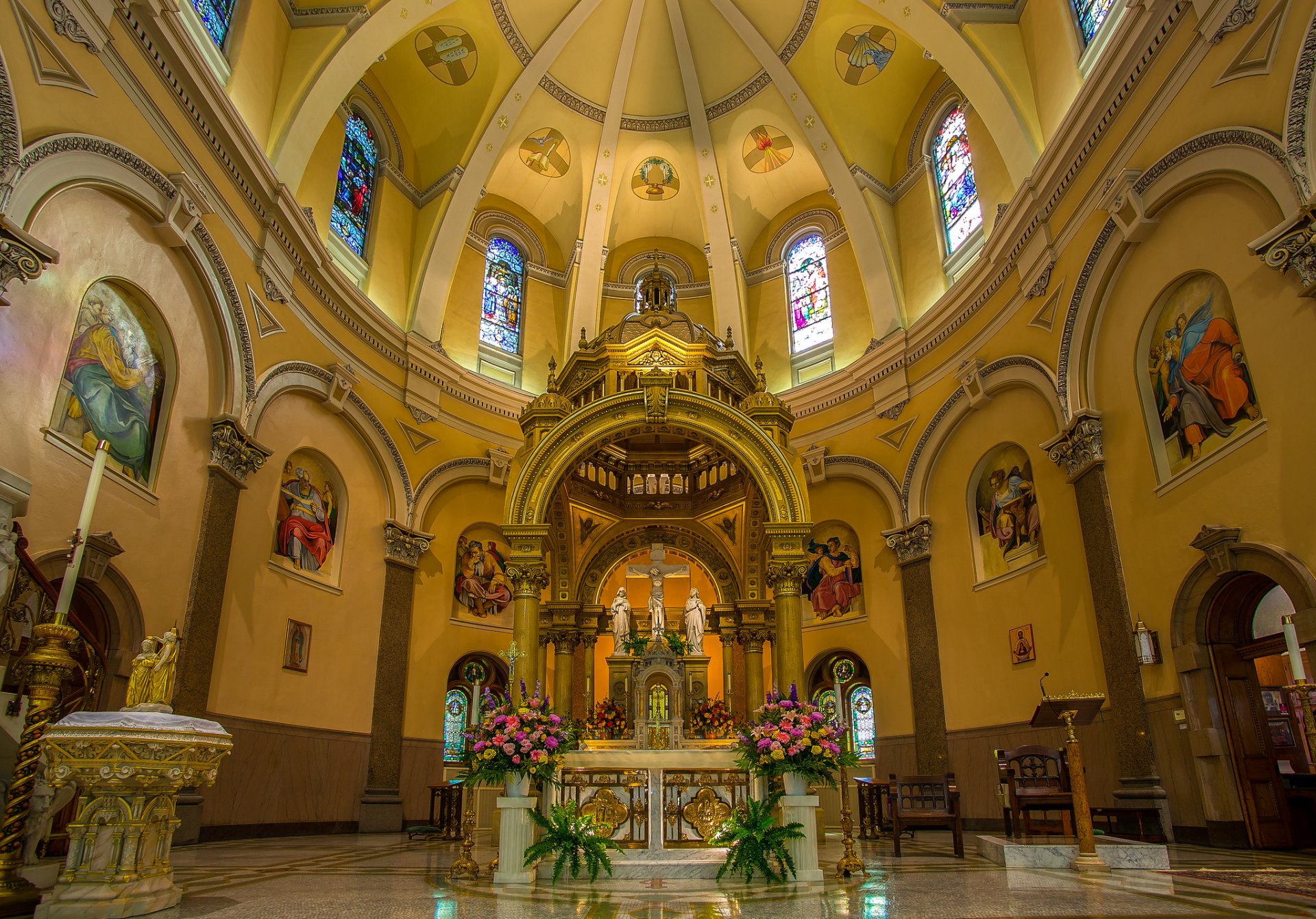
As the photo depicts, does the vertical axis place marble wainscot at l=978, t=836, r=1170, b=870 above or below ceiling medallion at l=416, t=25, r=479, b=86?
below

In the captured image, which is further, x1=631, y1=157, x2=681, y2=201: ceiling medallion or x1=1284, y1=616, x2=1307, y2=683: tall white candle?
x1=631, y1=157, x2=681, y2=201: ceiling medallion

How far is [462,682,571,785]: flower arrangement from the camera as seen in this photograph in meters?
7.53

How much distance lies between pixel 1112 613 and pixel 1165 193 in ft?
17.3

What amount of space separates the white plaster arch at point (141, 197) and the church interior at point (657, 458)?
0.24ft

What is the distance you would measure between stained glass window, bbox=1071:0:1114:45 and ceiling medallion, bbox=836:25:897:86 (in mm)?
5022

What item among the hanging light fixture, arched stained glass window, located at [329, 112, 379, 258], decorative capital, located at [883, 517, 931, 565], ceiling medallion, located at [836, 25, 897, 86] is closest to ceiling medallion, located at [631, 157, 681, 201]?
ceiling medallion, located at [836, 25, 897, 86]

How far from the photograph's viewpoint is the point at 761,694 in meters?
15.0

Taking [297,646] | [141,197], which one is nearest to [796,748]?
[297,646]

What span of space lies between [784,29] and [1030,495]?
11.7m

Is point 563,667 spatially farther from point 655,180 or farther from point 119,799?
point 655,180

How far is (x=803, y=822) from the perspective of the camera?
24.0 feet

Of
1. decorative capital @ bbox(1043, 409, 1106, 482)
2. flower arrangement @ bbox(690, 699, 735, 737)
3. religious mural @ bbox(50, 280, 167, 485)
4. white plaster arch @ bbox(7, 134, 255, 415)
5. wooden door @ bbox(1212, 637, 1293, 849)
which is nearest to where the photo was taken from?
white plaster arch @ bbox(7, 134, 255, 415)

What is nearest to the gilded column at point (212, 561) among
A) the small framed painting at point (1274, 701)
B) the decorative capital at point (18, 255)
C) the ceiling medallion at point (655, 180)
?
the decorative capital at point (18, 255)

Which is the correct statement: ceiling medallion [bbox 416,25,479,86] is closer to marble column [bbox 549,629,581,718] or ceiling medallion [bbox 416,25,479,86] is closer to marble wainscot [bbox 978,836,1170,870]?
marble column [bbox 549,629,581,718]
